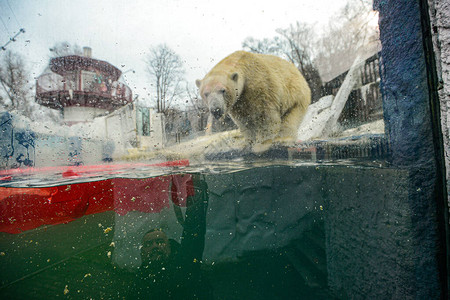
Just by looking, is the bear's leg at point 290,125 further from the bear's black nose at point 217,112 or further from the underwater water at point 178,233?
the bear's black nose at point 217,112

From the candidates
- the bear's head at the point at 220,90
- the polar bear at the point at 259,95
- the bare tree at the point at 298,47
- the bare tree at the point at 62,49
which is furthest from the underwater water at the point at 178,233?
the bare tree at the point at 62,49

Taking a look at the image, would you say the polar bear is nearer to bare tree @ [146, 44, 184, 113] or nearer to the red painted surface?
bare tree @ [146, 44, 184, 113]

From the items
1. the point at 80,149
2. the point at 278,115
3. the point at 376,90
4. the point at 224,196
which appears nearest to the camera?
the point at 376,90

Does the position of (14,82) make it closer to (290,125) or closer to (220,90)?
(220,90)

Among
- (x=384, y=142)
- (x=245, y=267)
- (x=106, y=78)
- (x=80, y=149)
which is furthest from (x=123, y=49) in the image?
(x=245, y=267)

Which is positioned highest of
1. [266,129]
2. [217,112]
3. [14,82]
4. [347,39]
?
[347,39]

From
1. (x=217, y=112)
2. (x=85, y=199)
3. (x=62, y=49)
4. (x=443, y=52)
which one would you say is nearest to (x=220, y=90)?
(x=217, y=112)

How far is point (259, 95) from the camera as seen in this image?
2.81m

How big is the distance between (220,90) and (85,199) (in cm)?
201

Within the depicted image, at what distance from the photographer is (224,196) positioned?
7.91 feet

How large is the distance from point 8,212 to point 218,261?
94.0 inches

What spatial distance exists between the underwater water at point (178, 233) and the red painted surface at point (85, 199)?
0.04 feet

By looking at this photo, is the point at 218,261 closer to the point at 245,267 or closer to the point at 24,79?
the point at 245,267

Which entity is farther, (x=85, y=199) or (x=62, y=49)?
(x=85, y=199)
